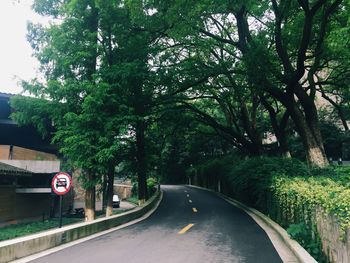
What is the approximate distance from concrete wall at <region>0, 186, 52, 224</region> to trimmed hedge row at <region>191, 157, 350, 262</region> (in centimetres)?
1413

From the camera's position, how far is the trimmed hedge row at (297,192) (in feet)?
19.6

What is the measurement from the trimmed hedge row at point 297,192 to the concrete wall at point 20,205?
14.1 m

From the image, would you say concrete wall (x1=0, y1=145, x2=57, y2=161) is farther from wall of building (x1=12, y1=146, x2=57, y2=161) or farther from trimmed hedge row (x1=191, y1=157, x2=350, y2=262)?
trimmed hedge row (x1=191, y1=157, x2=350, y2=262)

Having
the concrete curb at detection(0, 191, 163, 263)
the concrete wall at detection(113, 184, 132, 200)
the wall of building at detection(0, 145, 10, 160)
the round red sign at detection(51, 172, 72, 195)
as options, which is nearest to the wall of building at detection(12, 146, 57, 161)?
the wall of building at detection(0, 145, 10, 160)

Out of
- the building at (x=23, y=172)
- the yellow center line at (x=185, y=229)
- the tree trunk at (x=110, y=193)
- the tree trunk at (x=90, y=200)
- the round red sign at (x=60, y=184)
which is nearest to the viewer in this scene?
the round red sign at (x=60, y=184)

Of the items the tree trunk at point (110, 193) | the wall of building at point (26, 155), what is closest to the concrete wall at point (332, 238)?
the tree trunk at point (110, 193)

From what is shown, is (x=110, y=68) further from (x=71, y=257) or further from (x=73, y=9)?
(x=71, y=257)

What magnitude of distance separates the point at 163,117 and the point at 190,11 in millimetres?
12354

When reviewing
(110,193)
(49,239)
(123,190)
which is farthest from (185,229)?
(123,190)

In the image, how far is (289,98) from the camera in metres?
16.2

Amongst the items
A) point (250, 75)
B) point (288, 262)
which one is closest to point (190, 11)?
point (250, 75)

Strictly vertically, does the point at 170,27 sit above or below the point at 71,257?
above

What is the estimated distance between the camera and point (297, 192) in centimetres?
860

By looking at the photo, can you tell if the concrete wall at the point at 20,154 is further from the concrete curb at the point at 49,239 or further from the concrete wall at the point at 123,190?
the concrete wall at the point at 123,190
